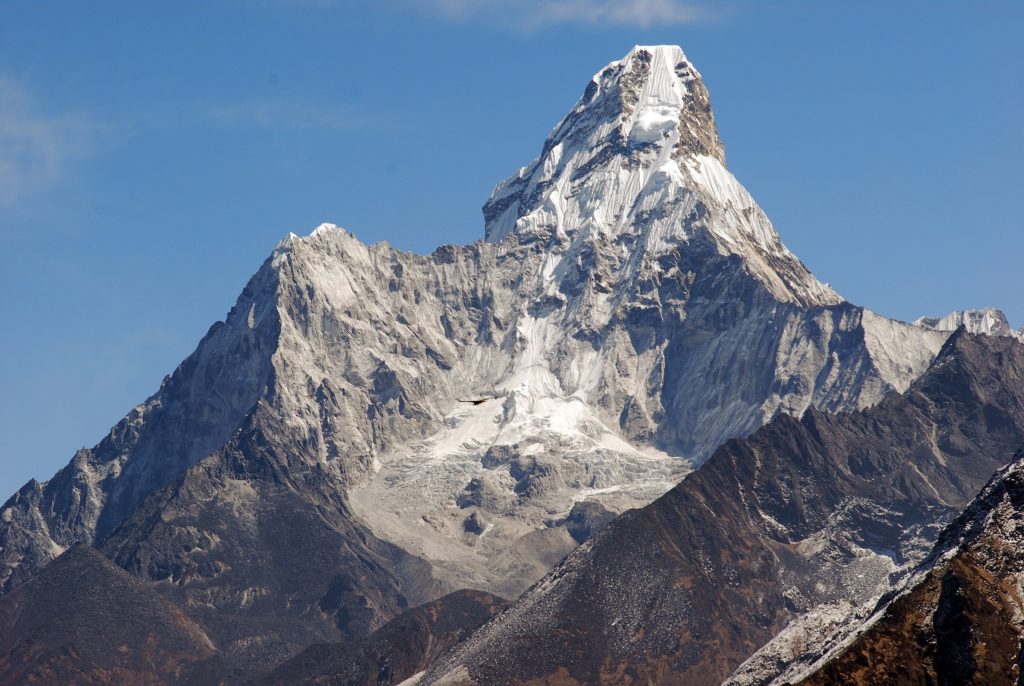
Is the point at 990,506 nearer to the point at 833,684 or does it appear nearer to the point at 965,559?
the point at 965,559

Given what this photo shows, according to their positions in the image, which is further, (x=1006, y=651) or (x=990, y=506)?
(x=990, y=506)

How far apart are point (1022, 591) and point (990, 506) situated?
1180 cm

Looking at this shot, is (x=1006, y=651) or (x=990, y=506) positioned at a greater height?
(x=990, y=506)

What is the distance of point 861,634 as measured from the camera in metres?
172

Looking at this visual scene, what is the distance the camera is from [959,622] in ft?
543

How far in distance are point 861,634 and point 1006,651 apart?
13.7 m

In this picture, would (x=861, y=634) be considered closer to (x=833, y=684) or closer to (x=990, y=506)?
(x=833, y=684)

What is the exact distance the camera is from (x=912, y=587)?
174 metres

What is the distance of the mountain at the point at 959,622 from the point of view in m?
163

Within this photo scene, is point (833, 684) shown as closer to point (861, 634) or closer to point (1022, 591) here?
point (861, 634)

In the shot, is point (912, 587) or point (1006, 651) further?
point (912, 587)

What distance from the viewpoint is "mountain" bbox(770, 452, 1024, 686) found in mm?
163250

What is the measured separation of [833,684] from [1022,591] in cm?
1700

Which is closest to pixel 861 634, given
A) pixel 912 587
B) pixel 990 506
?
pixel 912 587
